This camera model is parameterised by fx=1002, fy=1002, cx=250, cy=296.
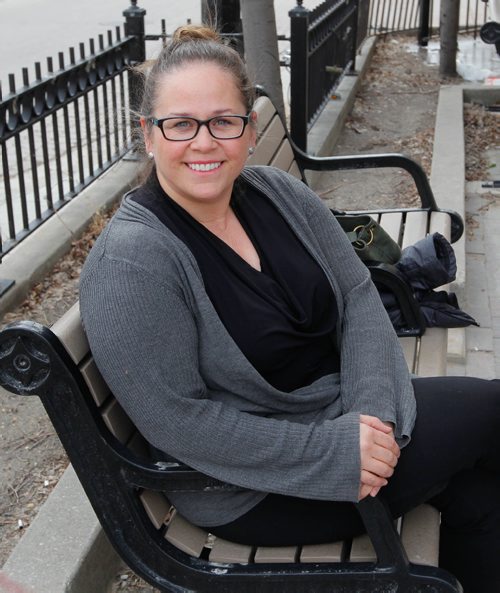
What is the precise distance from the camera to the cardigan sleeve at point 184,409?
2.03 meters

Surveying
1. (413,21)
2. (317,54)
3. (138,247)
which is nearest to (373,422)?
(138,247)

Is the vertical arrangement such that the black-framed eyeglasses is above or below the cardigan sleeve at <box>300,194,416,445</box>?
above

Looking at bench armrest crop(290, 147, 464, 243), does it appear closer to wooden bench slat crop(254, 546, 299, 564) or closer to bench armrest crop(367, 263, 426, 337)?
bench armrest crop(367, 263, 426, 337)

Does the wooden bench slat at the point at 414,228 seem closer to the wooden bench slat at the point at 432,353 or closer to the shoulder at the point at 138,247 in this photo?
the wooden bench slat at the point at 432,353

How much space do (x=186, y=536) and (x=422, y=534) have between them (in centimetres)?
55

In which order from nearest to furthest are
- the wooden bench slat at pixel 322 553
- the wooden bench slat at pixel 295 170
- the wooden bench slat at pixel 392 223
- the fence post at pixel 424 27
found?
the wooden bench slat at pixel 322 553 → the wooden bench slat at pixel 392 223 → the wooden bench slat at pixel 295 170 → the fence post at pixel 424 27

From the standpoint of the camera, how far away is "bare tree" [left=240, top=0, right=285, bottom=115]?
567 centimetres

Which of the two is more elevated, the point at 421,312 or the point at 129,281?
the point at 129,281

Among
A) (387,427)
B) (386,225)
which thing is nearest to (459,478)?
(387,427)

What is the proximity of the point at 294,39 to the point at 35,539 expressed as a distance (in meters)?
4.38

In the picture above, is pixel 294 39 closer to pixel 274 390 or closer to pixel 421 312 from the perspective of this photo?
pixel 421 312

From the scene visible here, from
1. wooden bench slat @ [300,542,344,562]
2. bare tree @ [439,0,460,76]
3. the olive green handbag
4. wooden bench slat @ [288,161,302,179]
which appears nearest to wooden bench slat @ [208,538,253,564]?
wooden bench slat @ [300,542,344,562]

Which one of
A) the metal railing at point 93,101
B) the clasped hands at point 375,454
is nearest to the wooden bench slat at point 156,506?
the clasped hands at point 375,454

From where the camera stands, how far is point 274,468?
2.14 m
